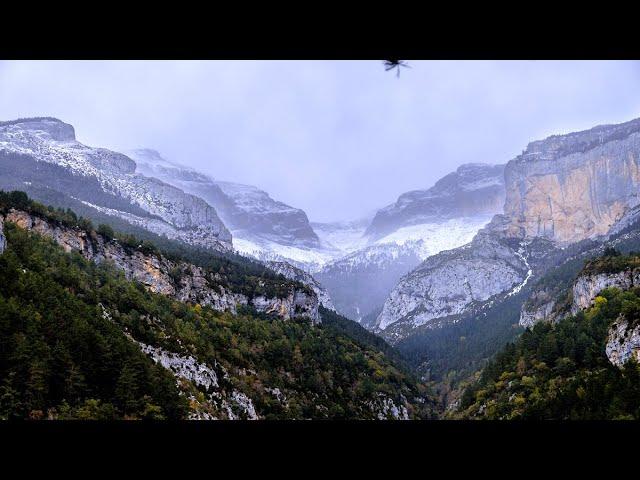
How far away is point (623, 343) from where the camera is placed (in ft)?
156

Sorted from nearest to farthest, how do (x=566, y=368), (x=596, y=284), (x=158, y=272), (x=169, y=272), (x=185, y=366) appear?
(x=185, y=366) < (x=566, y=368) < (x=596, y=284) < (x=158, y=272) < (x=169, y=272)

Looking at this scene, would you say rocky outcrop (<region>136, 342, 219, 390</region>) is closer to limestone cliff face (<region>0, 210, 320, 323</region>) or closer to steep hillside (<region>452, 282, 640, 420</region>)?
limestone cliff face (<region>0, 210, 320, 323</region>)

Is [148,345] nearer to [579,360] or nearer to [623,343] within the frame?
[623,343]

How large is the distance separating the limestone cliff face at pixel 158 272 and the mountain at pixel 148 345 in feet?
0.68

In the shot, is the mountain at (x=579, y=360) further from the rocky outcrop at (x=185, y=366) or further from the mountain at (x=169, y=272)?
the mountain at (x=169, y=272)

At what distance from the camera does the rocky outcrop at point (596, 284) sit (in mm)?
69875

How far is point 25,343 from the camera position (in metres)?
28.4

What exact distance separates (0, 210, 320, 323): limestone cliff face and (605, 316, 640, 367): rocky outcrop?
5805 centimetres

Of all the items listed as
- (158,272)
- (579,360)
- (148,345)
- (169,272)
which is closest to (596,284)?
(579,360)

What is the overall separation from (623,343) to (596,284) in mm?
32197
